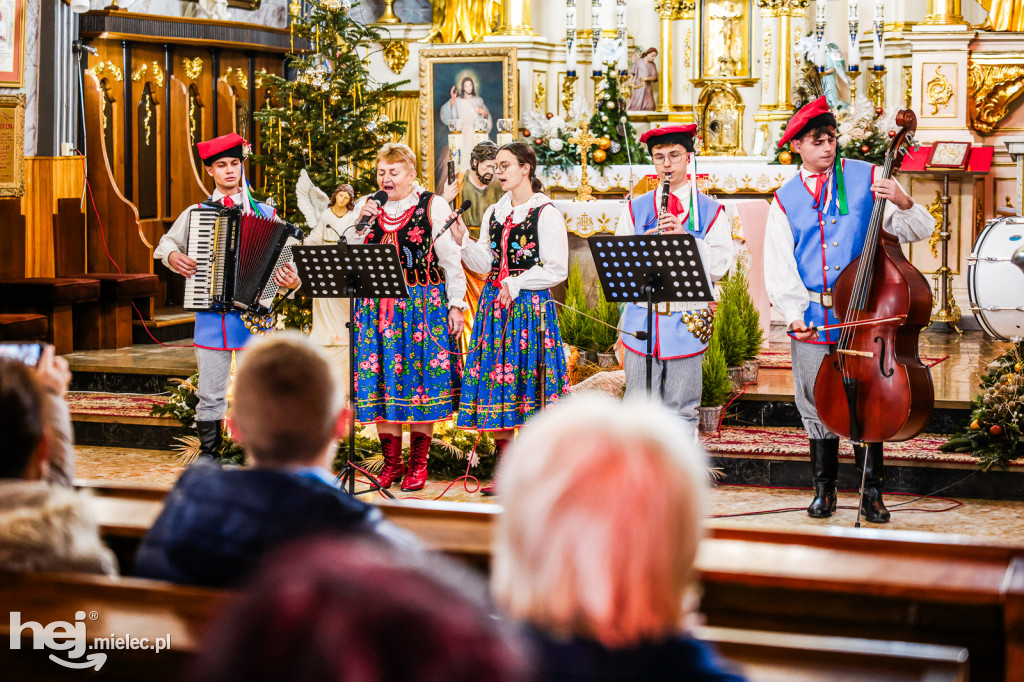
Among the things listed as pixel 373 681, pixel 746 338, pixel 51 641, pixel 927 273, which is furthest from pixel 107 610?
pixel 927 273

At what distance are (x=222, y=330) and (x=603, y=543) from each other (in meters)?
4.54

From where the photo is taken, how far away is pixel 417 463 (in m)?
5.55

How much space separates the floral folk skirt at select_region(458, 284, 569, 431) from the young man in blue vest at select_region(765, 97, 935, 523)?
39.9 inches

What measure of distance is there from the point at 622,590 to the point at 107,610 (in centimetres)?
88

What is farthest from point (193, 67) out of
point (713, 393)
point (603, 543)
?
point (603, 543)

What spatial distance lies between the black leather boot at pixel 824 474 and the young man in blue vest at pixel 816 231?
4cm

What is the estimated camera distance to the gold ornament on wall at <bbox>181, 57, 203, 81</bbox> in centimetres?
1043

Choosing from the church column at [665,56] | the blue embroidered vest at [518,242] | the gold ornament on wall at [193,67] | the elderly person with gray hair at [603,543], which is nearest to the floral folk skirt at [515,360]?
the blue embroidered vest at [518,242]

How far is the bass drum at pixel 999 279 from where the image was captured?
6.90 metres

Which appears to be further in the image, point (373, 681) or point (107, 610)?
point (107, 610)

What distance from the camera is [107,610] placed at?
167cm

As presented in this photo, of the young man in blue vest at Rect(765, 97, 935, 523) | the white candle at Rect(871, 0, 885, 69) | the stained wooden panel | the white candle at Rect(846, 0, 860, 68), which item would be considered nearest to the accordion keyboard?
the young man in blue vest at Rect(765, 97, 935, 523)

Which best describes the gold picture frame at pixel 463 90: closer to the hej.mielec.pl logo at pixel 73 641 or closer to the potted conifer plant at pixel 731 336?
the potted conifer plant at pixel 731 336

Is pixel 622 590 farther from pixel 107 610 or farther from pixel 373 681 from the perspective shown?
pixel 107 610
